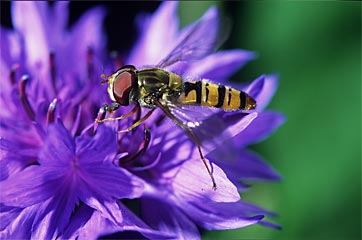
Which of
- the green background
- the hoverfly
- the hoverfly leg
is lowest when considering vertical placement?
the green background

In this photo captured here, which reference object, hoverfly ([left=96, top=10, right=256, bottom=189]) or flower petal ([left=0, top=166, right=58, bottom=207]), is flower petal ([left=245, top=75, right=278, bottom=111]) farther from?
flower petal ([left=0, top=166, right=58, bottom=207])

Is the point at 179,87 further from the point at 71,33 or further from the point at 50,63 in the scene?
the point at 71,33

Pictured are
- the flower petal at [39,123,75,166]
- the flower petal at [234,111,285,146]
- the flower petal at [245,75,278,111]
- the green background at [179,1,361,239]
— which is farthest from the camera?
the green background at [179,1,361,239]

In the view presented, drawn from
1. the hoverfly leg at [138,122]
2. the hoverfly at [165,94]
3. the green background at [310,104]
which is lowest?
the green background at [310,104]

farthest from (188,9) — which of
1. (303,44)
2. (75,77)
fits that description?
(75,77)

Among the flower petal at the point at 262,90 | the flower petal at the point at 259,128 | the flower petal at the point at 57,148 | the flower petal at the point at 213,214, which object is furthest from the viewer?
the flower petal at the point at 259,128

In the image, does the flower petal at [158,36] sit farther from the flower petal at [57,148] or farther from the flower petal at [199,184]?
the flower petal at [57,148]

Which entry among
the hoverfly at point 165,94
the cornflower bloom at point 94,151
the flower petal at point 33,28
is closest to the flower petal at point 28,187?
the cornflower bloom at point 94,151

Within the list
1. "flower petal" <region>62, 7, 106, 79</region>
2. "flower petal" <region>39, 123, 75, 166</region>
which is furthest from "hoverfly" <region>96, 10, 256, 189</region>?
"flower petal" <region>62, 7, 106, 79</region>

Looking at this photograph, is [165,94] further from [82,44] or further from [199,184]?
[82,44]
